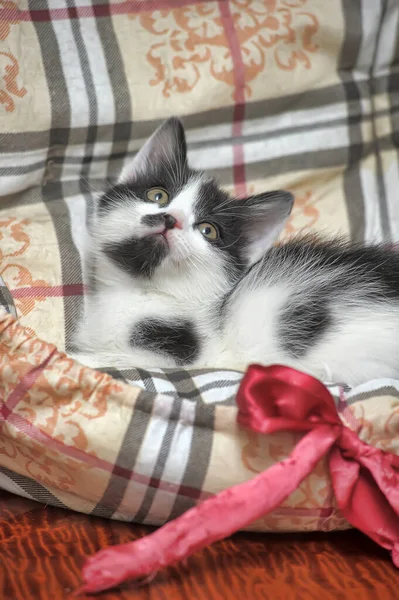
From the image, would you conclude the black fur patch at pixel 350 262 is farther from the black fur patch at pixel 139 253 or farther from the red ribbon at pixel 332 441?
the red ribbon at pixel 332 441

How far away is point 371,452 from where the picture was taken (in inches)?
39.2

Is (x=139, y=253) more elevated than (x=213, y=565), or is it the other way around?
(x=139, y=253)

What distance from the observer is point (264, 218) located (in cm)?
142

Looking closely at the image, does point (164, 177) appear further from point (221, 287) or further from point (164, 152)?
point (221, 287)

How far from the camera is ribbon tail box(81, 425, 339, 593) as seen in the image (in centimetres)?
88

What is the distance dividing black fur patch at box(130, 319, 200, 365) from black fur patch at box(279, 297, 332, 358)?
18 cm

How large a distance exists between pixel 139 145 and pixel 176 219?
0.46 meters

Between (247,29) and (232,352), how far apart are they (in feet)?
2.84

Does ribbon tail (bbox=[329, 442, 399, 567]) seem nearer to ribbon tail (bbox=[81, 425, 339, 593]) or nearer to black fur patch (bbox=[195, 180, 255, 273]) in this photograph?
ribbon tail (bbox=[81, 425, 339, 593])

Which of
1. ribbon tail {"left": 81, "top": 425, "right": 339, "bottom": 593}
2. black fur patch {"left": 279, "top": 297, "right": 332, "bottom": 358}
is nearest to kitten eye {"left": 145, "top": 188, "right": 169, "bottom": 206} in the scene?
black fur patch {"left": 279, "top": 297, "right": 332, "bottom": 358}

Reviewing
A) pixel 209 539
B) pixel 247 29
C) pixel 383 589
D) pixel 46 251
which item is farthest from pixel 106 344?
pixel 247 29

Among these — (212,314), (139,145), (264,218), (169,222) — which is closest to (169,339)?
(212,314)

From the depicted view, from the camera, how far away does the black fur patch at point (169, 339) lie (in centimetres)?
132

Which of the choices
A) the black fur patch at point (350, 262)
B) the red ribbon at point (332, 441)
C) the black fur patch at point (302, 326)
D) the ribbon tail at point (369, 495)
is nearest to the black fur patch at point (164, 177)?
the black fur patch at point (350, 262)
